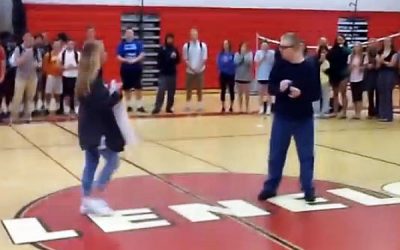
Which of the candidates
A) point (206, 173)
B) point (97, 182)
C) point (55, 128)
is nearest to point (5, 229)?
point (97, 182)

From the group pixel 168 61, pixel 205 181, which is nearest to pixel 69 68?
pixel 168 61

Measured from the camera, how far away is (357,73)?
15.9 metres

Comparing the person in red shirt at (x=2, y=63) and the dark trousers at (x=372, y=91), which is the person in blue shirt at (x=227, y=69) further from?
the person in red shirt at (x=2, y=63)

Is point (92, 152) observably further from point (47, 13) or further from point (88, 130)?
point (47, 13)

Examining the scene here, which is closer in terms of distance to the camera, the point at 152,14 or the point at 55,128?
the point at 55,128

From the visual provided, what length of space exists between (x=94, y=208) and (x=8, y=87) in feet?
30.9

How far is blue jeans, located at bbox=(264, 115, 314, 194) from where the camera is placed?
24.9 ft

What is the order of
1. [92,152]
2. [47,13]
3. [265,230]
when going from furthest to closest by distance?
[47,13]
[92,152]
[265,230]

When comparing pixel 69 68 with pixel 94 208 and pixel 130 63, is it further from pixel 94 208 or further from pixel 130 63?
pixel 94 208

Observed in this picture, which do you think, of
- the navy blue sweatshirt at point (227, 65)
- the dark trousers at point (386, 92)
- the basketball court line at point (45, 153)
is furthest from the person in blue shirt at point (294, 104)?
the navy blue sweatshirt at point (227, 65)

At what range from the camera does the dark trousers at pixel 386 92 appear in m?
15.2

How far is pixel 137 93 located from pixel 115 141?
10.5 m

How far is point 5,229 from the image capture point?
671cm

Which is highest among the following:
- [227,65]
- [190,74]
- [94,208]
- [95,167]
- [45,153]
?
[227,65]
